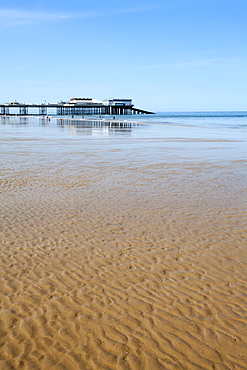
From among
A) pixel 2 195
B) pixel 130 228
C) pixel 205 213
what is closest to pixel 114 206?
pixel 130 228

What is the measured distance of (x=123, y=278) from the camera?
19.4 ft

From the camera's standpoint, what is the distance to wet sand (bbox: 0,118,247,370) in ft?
13.9

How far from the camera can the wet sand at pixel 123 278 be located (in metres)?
4.25

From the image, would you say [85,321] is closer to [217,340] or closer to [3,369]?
[3,369]

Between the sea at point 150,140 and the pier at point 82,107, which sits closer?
the sea at point 150,140

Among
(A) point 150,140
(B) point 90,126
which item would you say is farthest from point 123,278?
(B) point 90,126

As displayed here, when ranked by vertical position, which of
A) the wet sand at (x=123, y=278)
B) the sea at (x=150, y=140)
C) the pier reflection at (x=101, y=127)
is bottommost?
the wet sand at (x=123, y=278)

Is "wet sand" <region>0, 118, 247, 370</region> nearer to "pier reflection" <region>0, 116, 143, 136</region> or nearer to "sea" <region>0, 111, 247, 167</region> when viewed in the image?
"sea" <region>0, 111, 247, 167</region>

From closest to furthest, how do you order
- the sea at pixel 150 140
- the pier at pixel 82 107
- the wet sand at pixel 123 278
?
the wet sand at pixel 123 278 < the sea at pixel 150 140 < the pier at pixel 82 107

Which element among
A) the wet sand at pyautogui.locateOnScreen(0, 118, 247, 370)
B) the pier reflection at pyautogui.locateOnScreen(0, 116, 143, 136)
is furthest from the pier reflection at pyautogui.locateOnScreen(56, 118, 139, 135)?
the wet sand at pyautogui.locateOnScreen(0, 118, 247, 370)

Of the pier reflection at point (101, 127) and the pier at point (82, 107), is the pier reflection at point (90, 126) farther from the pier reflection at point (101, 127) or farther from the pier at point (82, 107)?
the pier at point (82, 107)

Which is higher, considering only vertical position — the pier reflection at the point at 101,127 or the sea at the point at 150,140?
the pier reflection at the point at 101,127

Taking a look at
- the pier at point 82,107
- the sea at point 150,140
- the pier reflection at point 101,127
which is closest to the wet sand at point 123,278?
the sea at point 150,140

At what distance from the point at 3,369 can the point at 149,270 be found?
2957 millimetres
